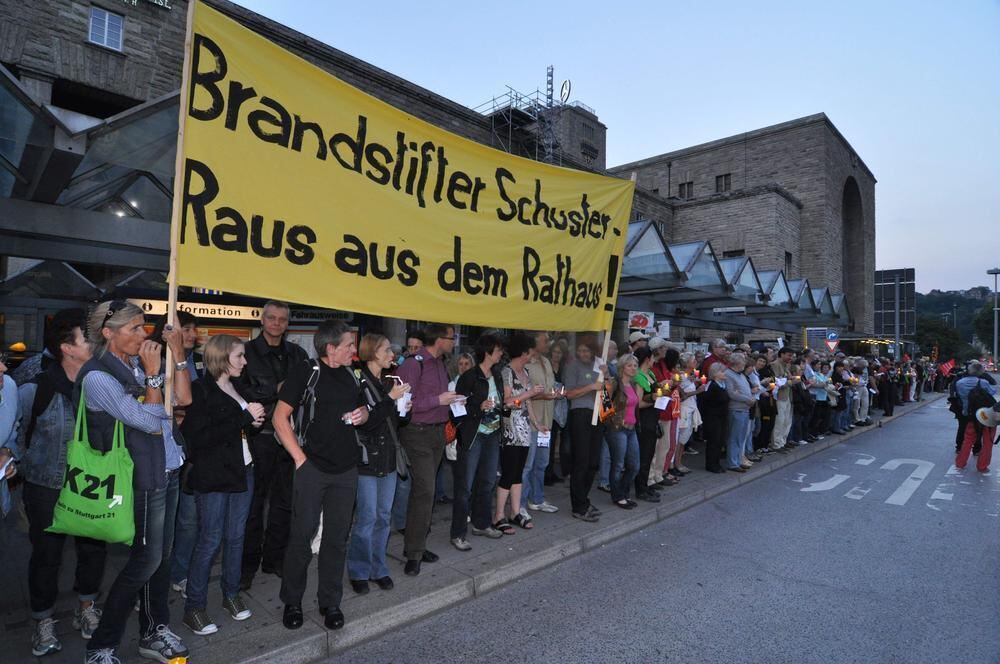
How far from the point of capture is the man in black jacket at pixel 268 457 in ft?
12.4

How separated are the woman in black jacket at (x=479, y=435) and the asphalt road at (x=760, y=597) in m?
0.82

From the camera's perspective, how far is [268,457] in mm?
3836

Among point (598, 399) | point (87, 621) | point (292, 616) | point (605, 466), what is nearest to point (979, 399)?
point (605, 466)

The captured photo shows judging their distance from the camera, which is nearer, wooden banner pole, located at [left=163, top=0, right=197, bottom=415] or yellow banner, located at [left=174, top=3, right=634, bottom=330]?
wooden banner pole, located at [left=163, top=0, right=197, bottom=415]

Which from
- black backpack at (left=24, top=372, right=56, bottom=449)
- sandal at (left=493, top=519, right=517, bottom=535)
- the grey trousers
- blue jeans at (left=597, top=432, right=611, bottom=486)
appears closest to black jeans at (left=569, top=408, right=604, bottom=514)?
blue jeans at (left=597, top=432, right=611, bottom=486)

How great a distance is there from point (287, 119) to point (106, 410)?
6.74 ft

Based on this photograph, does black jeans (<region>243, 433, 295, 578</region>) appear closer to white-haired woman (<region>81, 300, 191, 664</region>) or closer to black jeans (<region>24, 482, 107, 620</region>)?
white-haired woman (<region>81, 300, 191, 664</region>)

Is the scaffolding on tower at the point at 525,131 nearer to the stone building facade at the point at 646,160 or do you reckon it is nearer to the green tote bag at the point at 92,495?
the stone building facade at the point at 646,160

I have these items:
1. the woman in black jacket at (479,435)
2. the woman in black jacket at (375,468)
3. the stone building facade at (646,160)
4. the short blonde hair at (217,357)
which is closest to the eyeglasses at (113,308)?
the short blonde hair at (217,357)

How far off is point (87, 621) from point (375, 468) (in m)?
1.91

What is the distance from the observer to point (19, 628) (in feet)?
10.8

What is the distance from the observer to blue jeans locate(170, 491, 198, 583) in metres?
3.44

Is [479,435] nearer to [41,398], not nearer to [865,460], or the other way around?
[41,398]

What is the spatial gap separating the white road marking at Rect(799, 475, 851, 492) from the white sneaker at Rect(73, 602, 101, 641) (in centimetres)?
823
